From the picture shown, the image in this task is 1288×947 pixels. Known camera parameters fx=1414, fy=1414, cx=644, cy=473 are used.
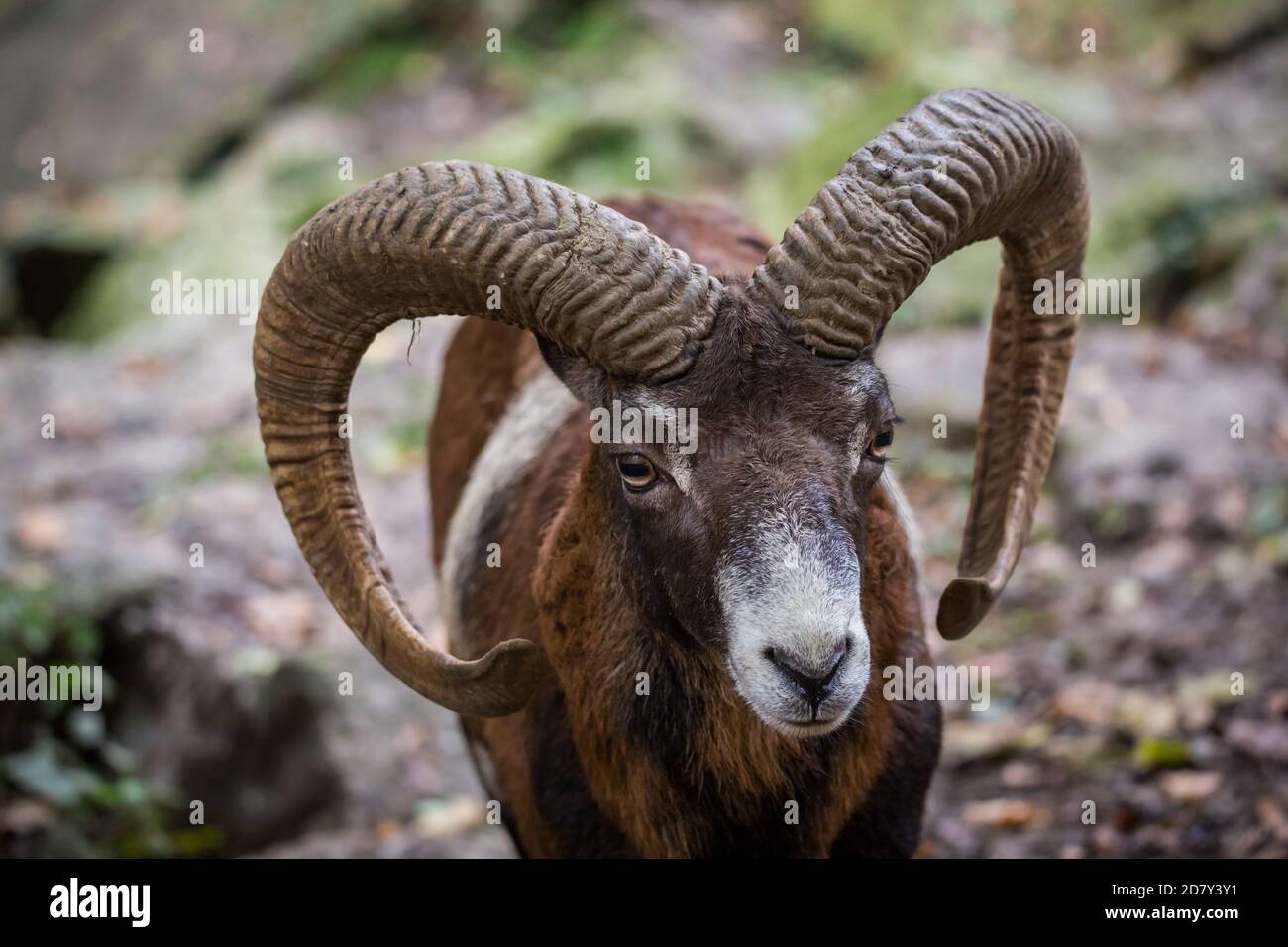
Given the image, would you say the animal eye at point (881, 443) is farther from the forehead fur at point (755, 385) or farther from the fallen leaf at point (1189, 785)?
the fallen leaf at point (1189, 785)

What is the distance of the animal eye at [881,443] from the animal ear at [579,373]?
88cm

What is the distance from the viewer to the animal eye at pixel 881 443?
464 centimetres

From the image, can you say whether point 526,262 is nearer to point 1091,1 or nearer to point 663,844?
point 663,844

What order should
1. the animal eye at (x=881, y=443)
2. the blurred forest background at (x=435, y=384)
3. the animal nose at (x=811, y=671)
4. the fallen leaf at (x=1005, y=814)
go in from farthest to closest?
the blurred forest background at (x=435, y=384) → the fallen leaf at (x=1005, y=814) → the animal eye at (x=881, y=443) → the animal nose at (x=811, y=671)

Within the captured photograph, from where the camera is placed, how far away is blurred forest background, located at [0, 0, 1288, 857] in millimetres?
7660


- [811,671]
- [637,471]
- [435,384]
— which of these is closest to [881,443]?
[637,471]

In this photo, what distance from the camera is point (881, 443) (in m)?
4.69

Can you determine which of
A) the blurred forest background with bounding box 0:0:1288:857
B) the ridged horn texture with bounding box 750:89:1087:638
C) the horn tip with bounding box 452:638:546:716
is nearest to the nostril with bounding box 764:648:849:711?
the horn tip with bounding box 452:638:546:716

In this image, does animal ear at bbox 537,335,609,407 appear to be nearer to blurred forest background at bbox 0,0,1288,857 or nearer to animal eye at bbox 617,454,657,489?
animal eye at bbox 617,454,657,489

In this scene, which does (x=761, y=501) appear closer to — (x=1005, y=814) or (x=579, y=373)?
(x=579, y=373)

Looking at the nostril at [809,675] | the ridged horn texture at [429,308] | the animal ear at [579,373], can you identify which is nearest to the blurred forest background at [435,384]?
the ridged horn texture at [429,308]
